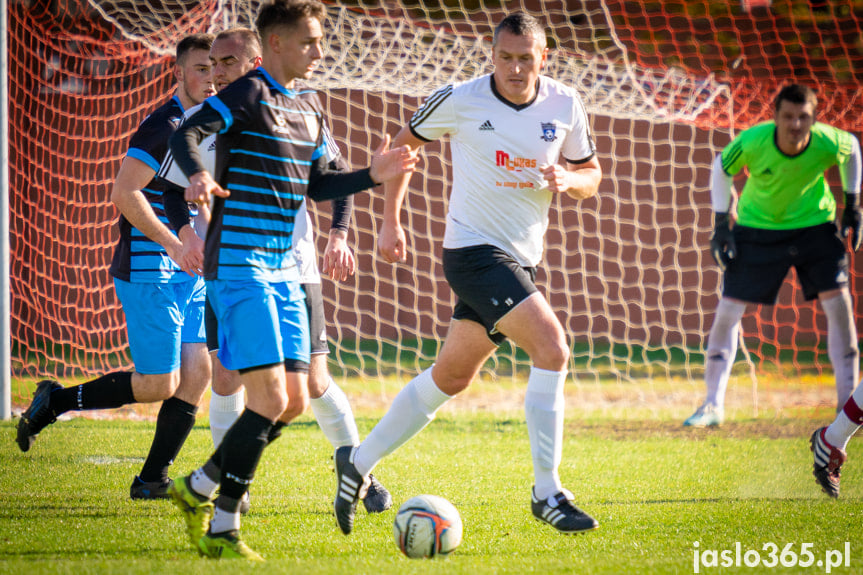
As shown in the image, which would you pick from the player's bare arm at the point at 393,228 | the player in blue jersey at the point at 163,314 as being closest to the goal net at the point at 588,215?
the player in blue jersey at the point at 163,314

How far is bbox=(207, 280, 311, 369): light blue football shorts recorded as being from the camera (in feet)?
10.9

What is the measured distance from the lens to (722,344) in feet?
22.5

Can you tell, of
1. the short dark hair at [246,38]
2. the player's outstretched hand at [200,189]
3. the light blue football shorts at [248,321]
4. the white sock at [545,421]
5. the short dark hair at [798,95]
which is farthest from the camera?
the short dark hair at [798,95]

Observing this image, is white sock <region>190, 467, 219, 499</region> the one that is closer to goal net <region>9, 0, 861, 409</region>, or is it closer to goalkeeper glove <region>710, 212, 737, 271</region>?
goalkeeper glove <region>710, 212, 737, 271</region>

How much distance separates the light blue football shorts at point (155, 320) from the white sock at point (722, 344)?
386 cm

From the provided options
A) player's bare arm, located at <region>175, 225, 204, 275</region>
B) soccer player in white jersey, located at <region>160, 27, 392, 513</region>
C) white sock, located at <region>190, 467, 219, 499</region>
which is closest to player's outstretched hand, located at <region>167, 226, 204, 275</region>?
player's bare arm, located at <region>175, 225, 204, 275</region>

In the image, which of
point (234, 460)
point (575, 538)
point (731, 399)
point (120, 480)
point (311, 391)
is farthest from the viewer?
point (731, 399)

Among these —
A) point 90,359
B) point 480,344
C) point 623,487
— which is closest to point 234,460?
point 480,344

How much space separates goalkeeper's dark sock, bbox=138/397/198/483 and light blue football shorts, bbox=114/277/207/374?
20cm

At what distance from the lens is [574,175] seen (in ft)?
13.0

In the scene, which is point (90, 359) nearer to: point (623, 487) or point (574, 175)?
point (623, 487)

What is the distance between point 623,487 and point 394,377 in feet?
15.6

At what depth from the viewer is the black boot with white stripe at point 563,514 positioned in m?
3.53

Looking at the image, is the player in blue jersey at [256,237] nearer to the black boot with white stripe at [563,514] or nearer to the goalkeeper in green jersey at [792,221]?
the black boot with white stripe at [563,514]
